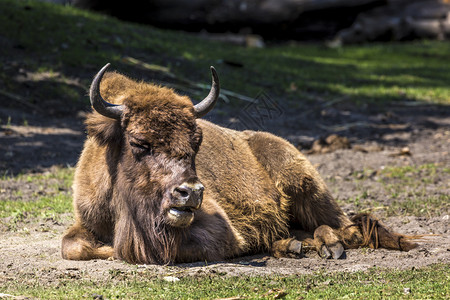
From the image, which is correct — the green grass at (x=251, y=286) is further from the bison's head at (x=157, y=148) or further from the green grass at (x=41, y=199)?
the green grass at (x=41, y=199)

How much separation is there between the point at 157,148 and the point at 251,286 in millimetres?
1443

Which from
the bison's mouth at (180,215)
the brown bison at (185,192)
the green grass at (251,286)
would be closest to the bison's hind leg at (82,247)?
the brown bison at (185,192)

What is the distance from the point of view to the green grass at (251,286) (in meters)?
4.78

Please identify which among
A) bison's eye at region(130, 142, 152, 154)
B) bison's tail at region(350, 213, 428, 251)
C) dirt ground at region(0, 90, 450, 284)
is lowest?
dirt ground at region(0, 90, 450, 284)

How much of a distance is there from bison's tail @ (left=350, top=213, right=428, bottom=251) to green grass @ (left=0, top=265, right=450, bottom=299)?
0.99m

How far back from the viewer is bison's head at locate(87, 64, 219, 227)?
17.5 ft

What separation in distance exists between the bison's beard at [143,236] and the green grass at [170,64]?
24.6 ft

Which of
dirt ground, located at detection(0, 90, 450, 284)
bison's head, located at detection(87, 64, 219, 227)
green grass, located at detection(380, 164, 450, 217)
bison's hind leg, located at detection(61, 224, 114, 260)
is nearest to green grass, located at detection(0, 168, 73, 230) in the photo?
dirt ground, located at detection(0, 90, 450, 284)

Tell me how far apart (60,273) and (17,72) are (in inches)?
346

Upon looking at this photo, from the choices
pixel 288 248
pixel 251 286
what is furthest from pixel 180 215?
pixel 288 248

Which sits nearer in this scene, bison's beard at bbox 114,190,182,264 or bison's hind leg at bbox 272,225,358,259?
bison's beard at bbox 114,190,182,264

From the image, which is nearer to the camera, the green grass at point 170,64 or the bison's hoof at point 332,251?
the bison's hoof at point 332,251

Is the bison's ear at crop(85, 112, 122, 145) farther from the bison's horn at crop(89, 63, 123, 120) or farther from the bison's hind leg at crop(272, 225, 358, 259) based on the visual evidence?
the bison's hind leg at crop(272, 225, 358, 259)

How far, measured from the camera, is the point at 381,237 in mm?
6645
